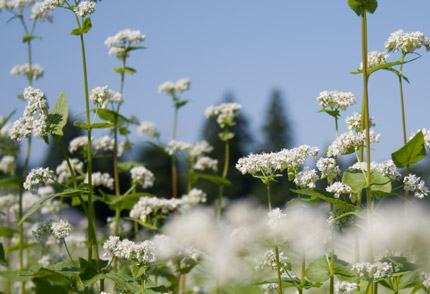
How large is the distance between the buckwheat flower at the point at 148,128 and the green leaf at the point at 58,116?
157 inches

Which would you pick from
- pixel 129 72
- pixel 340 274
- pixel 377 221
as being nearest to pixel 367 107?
pixel 377 221

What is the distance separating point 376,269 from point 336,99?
109 cm

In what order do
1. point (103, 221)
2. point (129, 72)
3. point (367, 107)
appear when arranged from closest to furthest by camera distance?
point (367, 107) → point (129, 72) → point (103, 221)

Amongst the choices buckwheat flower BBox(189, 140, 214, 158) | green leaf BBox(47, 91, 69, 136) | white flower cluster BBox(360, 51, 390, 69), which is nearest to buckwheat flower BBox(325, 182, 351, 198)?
white flower cluster BBox(360, 51, 390, 69)

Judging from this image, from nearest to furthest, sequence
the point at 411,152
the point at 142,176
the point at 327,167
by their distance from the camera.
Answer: the point at 411,152 < the point at 327,167 < the point at 142,176

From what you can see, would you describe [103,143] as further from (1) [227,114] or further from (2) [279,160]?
(2) [279,160]

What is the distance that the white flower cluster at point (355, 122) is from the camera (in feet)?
10.5

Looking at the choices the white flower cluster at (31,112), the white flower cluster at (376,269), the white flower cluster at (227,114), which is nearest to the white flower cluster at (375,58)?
the white flower cluster at (376,269)

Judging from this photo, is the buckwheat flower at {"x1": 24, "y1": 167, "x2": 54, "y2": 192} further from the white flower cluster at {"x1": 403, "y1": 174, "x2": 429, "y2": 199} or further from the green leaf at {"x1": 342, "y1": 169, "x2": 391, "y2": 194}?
the white flower cluster at {"x1": 403, "y1": 174, "x2": 429, "y2": 199}

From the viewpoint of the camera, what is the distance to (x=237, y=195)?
2788 centimetres

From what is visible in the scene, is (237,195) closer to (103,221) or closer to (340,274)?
(103,221)

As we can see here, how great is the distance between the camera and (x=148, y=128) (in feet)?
24.2

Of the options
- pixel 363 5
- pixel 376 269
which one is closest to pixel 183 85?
pixel 363 5

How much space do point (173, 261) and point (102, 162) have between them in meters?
20.6
